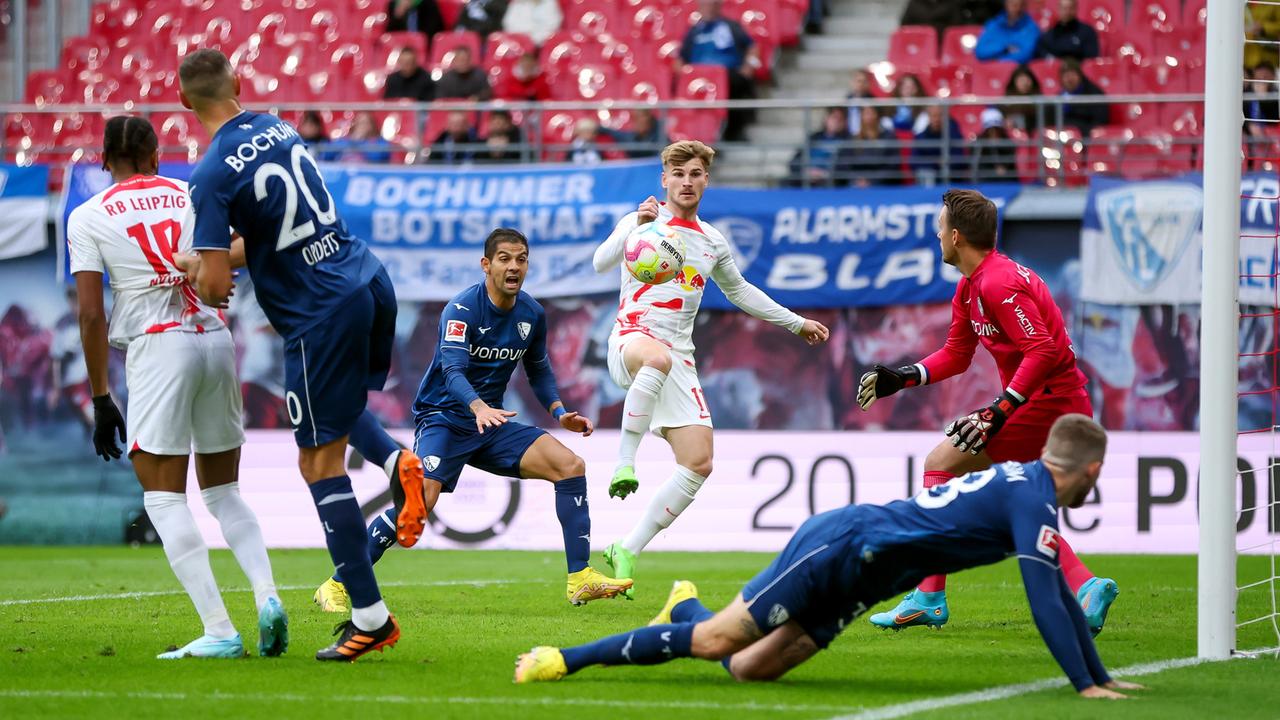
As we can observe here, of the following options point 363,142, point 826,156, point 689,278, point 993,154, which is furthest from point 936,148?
point 689,278

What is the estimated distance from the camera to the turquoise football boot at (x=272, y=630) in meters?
6.53

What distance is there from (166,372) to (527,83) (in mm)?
11679

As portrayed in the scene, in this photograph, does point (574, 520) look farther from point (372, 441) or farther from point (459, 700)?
point (459, 700)

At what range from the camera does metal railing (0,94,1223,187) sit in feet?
50.3

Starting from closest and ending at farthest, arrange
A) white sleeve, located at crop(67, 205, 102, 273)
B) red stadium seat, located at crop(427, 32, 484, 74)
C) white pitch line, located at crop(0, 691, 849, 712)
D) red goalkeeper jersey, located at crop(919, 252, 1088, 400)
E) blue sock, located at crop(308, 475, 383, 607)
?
1. white pitch line, located at crop(0, 691, 849, 712)
2. blue sock, located at crop(308, 475, 383, 607)
3. white sleeve, located at crop(67, 205, 102, 273)
4. red goalkeeper jersey, located at crop(919, 252, 1088, 400)
5. red stadium seat, located at crop(427, 32, 484, 74)

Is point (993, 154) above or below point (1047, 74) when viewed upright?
below

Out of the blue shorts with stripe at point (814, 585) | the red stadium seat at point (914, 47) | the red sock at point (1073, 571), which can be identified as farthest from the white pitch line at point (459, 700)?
the red stadium seat at point (914, 47)

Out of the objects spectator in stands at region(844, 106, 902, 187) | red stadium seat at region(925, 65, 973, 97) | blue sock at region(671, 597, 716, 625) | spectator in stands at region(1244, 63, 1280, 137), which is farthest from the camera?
red stadium seat at region(925, 65, 973, 97)

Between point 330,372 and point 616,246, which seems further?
point 616,246

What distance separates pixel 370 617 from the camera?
6.34m

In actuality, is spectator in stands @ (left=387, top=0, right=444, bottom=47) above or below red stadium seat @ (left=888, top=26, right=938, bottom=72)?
above

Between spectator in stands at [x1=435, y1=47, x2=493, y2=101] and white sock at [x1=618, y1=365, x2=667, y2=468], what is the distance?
9.68 m

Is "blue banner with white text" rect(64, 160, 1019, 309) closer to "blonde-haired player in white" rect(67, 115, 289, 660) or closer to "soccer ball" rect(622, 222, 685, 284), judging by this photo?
"soccer ball" rect(622, 222, 685, 284)

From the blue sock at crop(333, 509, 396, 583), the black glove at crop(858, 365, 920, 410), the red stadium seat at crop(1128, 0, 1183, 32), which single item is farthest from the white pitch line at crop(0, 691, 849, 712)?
the red stadium seat at crop(1128, 0, 1183, 32)
